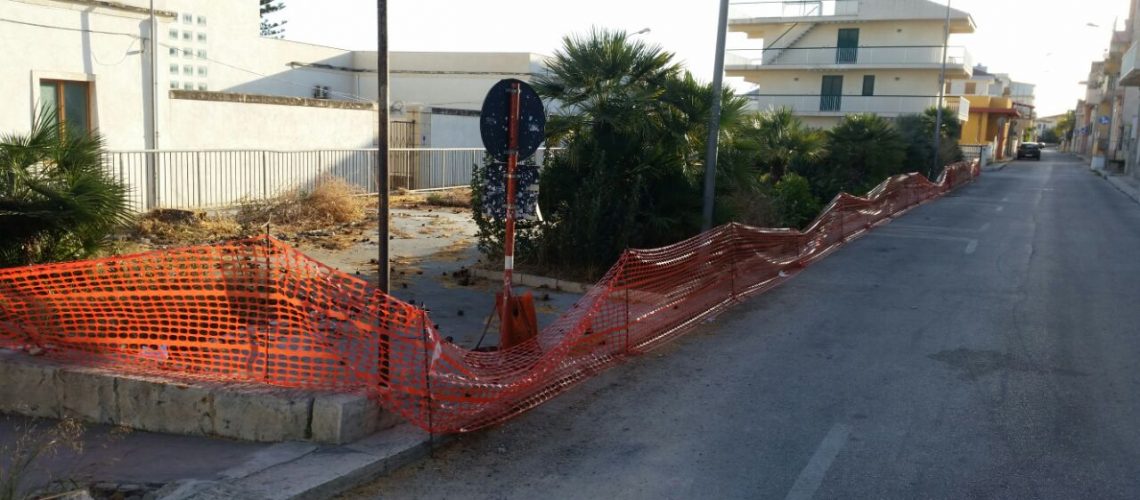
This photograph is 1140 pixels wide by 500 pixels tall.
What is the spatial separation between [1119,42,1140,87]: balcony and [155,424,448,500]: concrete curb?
1630 inches

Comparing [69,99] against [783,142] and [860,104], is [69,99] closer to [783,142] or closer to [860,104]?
[783,142]

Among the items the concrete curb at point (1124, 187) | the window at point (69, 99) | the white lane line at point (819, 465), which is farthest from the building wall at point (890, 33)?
the white lane line at point (819, 465)

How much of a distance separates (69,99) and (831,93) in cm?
4658

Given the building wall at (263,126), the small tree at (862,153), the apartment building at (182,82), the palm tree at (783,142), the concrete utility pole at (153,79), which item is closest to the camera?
the apartment building at (182,82)

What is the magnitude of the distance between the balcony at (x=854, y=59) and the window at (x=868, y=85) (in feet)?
3.79

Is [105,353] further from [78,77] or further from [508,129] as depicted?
[78,77]

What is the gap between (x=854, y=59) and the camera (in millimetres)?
53750

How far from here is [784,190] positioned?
66.5 feet

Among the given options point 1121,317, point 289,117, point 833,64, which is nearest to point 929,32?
point 833,64

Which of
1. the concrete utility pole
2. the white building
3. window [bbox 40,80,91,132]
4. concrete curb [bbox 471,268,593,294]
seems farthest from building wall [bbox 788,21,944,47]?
concrete curb [bbox 471,268,593,294]

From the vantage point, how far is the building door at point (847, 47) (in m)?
53.8

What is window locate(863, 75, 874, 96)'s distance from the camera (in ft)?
177

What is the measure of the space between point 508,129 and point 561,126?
4.83 metres

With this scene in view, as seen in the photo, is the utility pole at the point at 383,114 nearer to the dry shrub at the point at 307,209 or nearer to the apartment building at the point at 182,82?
the apartment building at the point at 182,82
